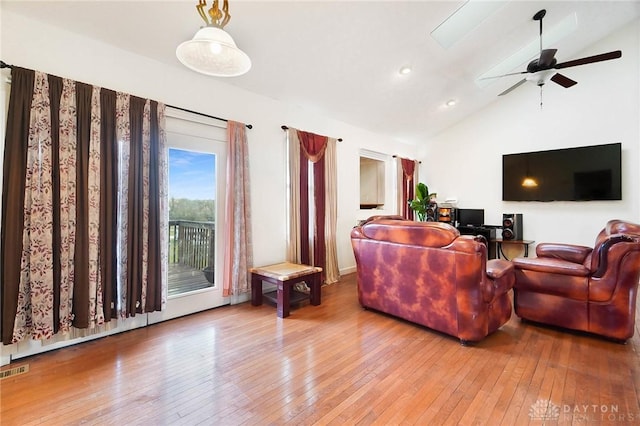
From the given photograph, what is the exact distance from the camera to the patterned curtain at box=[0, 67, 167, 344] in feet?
6.44

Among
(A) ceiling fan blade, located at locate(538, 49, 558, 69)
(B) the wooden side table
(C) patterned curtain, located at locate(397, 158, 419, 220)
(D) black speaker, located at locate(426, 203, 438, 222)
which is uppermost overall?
(A) ceiling fan blade, located at locate(538, 49, 558, 69)

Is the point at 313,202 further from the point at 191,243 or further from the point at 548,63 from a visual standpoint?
the point at 548,63

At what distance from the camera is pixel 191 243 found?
10.1 feet

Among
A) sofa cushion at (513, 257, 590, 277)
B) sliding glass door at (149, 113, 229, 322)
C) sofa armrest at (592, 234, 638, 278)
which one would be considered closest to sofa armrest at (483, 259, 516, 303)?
sofa cushion at (513, 257, 590, 277)

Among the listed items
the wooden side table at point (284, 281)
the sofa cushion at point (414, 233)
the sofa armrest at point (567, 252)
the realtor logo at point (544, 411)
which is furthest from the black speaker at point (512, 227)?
the realtor logo at point (544, 411)

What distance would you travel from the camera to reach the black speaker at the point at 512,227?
16.3ft

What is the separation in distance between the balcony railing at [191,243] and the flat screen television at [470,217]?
4769 millimetres

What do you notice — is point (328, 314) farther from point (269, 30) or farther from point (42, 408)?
point (269, 30)

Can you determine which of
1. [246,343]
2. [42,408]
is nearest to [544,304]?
[246,343]

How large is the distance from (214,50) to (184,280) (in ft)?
7.53

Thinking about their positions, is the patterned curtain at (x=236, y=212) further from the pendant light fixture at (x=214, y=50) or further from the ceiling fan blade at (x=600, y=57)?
the ceiling fan blade at (x=600, y=57)

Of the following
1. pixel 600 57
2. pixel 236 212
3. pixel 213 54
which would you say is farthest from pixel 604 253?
pixel 236 212

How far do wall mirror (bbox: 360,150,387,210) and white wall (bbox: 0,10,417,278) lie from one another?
37 cm

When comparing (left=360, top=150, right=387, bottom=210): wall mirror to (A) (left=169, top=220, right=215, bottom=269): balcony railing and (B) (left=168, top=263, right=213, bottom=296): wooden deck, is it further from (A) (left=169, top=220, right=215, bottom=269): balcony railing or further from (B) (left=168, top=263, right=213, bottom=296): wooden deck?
(B) (left=168, top=263, right=213, bottom=296): wooden deck
